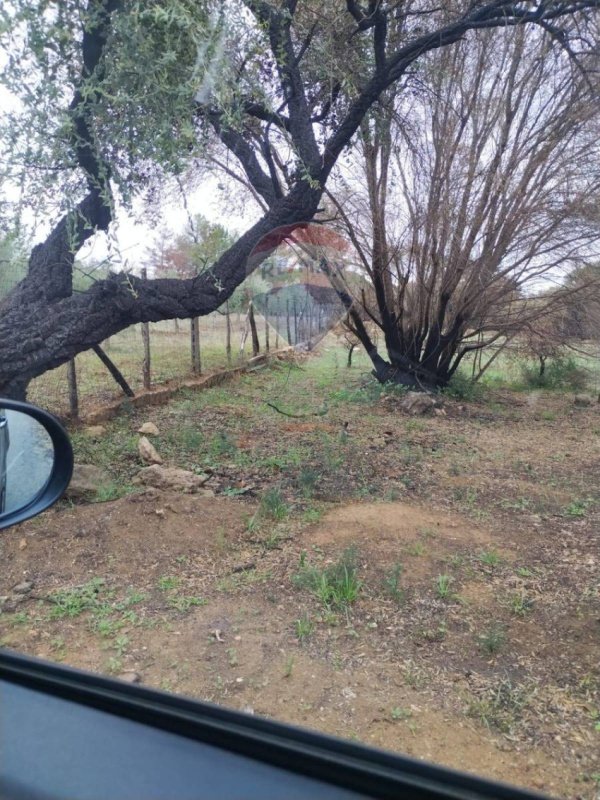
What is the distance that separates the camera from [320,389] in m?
9.84

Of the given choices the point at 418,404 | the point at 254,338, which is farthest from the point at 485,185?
the point at 254,338

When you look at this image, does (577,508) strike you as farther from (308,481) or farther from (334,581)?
(334,581)

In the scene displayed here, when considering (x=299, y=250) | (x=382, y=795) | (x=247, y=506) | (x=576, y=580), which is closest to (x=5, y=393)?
(x=247, y=506)

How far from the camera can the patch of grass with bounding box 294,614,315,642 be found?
8.77 feet

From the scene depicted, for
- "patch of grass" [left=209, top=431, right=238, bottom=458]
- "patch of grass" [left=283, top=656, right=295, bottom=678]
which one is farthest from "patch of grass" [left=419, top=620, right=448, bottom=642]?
"patch of grass" [left=209, top=431, right=238, bottom=458]

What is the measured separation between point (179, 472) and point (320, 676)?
8.41 ft

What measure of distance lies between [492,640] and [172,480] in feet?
8.73

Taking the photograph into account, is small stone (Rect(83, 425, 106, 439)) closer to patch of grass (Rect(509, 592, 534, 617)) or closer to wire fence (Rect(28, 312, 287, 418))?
wire fence (Rect(28, 312, 287, 418))

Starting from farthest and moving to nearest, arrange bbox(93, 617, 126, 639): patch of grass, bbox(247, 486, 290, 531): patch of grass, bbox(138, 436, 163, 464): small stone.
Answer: bbox(138, 436, 163, 464): small stone, bbox(247, 486, 290, 531): patch of grass, bbox(93, 617, 126, 639): patch of grass

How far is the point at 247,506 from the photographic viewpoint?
4273 mm

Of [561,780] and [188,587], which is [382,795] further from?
[188,587]

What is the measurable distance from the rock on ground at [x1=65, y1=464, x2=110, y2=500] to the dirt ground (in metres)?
0.17

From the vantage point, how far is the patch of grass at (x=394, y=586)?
9.90 feet

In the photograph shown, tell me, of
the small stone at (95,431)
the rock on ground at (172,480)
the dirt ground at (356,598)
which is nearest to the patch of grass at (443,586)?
the dirt ground at (356,598)
